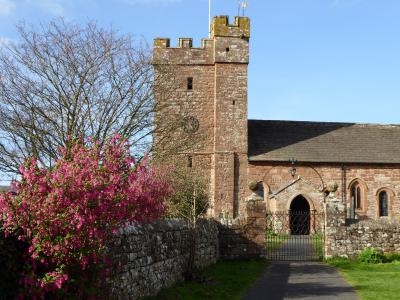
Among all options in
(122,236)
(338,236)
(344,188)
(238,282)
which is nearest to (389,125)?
(344,188)

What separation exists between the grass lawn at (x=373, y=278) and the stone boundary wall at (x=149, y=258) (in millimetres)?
4443

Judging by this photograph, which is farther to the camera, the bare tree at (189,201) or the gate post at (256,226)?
the gate post at (256,226)

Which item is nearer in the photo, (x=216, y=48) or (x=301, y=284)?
(x=301, y=284)

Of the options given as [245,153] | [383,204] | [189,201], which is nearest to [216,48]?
[245,153]

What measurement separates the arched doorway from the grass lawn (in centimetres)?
1408

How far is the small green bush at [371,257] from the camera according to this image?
19.5 m

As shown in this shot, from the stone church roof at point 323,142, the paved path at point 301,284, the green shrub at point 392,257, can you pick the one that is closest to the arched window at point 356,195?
the stone church roof at point 323,142

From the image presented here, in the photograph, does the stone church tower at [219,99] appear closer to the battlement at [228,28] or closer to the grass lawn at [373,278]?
the battlement at [228,28]

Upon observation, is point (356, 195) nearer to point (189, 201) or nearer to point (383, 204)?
point (383, 204)

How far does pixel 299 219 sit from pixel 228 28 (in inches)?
529

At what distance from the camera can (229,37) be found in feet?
113

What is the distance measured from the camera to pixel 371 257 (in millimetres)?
19609

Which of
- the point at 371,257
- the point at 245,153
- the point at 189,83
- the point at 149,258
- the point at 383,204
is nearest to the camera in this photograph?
the point at 149,258

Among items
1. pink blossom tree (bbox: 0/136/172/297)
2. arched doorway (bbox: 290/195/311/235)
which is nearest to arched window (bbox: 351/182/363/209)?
arched doorway (bbox: 290/195/311/235)
